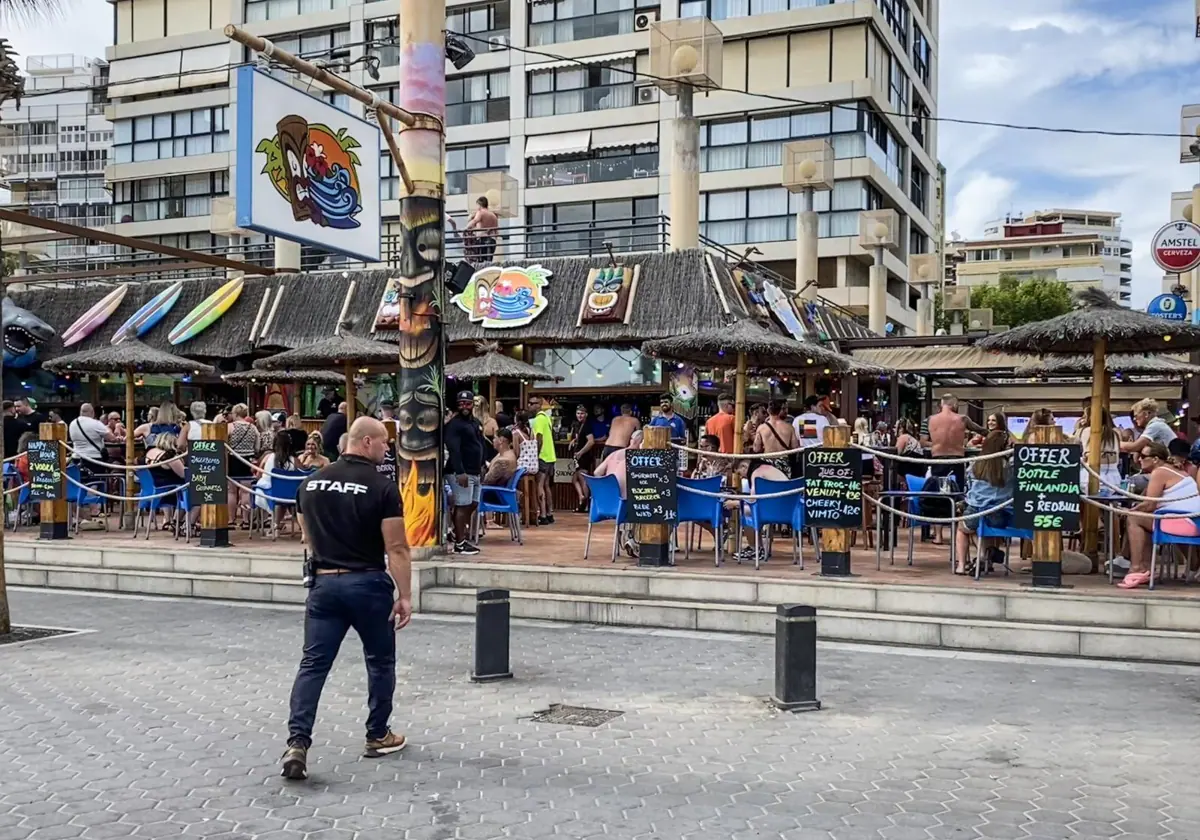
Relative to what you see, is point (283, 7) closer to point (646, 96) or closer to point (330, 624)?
point (646, 96)

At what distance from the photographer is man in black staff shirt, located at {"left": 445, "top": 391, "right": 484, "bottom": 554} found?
1236cm

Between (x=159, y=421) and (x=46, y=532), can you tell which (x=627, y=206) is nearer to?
(x=159, y=421)

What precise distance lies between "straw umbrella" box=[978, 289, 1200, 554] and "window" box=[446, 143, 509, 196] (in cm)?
3024

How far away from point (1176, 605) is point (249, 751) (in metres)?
6.88

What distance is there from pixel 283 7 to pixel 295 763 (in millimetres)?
41948

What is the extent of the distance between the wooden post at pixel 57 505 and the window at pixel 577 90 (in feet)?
87.7

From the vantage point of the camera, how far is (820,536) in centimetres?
1077

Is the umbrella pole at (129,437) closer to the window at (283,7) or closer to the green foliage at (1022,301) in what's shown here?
the window at (283,7)

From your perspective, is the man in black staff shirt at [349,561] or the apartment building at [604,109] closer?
the man in black staff shirt at [349,561]

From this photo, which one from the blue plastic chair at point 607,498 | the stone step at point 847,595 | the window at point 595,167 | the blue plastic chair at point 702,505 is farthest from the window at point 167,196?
the blue plastic chair at point 702,505

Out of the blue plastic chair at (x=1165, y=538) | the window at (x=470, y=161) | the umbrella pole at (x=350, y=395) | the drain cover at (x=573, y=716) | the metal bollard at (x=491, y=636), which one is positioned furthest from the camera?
the window at (x=470, y=161)

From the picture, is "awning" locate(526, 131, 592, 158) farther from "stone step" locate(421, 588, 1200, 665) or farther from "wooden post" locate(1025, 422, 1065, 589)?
"wooden post" locate(1025, 422, 1065, 589)

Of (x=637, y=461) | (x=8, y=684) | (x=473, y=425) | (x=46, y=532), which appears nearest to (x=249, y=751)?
(x=8, y=684)

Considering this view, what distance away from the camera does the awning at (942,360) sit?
18.8m
